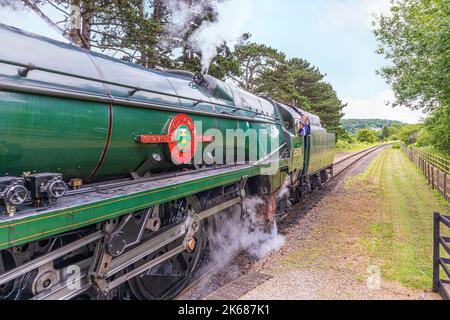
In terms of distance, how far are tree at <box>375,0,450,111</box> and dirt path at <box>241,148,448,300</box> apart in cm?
346

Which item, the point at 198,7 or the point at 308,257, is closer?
the point at 308,257

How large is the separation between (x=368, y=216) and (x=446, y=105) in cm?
480

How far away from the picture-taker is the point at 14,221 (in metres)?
1.97

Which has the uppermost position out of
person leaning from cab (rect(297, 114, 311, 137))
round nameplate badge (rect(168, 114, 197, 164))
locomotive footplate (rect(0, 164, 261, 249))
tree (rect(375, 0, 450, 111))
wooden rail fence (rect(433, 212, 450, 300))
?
tree (rect(375, 0, 450, 111))

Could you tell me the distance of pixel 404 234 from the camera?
7090mm

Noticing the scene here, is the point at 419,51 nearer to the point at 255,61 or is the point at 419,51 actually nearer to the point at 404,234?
the point at 404,234

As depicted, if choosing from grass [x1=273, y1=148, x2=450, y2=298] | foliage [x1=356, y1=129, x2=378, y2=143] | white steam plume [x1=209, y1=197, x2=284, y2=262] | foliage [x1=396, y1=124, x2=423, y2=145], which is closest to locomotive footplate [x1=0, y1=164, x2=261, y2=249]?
white steam plume [x1=209, y1=197, x2=284, y2=262]

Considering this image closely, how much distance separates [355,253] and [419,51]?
21.6ft

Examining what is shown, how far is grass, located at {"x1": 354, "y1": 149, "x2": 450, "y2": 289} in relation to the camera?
507 centimetres

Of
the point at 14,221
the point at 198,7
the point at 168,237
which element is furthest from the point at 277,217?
the point at 198,7

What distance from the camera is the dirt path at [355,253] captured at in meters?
4.51

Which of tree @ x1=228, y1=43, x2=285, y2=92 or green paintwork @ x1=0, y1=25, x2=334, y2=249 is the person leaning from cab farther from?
tree @ x1=228, y1=43, x2=285, y2=92

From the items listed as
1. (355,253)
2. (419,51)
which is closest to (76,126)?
(355,253)
